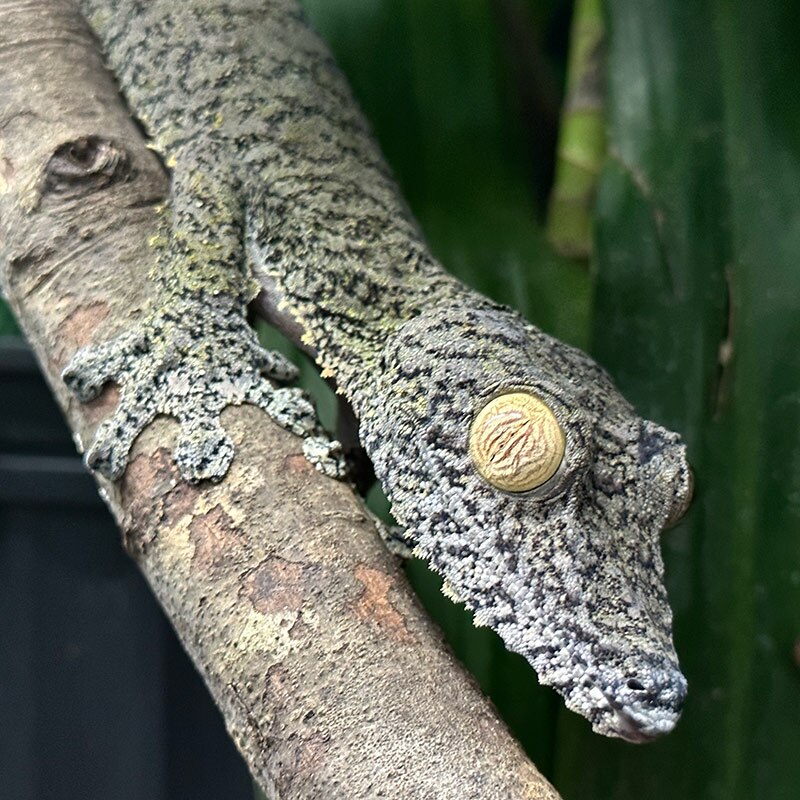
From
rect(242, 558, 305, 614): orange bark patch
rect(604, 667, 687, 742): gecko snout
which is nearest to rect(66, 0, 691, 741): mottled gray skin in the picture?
rect(604, 667, 687, 742): gecko snout

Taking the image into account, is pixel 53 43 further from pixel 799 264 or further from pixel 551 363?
pixel 799 264

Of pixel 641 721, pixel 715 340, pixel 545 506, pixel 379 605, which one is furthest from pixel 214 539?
pixel 715 340

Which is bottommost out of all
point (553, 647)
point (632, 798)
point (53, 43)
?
point (632, 798)

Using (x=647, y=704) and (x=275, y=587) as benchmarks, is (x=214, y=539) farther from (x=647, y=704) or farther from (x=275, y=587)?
(x=647, y=704)

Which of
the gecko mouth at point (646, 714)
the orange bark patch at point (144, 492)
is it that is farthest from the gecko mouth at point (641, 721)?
the orange bark patch at point (144, 492)

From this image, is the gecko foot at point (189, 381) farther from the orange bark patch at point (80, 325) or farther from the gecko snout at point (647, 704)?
the gecko snout at point (647, 704)

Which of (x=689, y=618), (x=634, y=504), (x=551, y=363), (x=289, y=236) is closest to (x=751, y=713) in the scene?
(x=689, y=618)
